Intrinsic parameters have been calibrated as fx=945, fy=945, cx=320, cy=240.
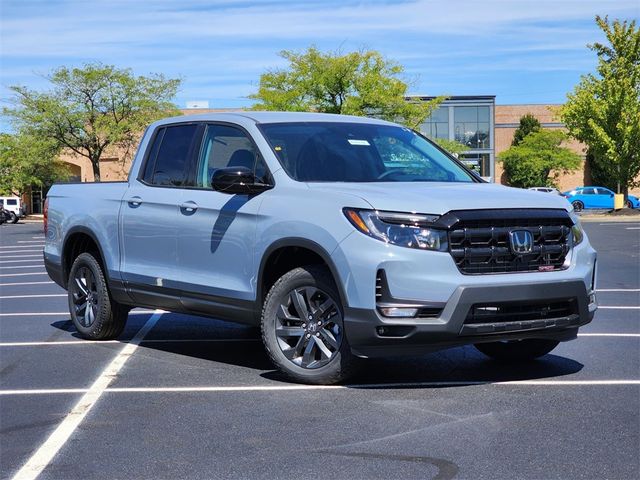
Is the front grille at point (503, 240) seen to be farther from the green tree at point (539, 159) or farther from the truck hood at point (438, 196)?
the green tree at point (539, 159)

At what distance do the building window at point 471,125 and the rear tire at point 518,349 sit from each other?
69.0m

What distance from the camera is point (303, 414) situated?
5746mm

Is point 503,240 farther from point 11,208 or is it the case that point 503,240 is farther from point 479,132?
point 479,132

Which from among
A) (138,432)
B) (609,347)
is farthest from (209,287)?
(609,347)

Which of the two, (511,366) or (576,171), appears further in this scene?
(576,171)

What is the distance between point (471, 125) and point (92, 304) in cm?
6946

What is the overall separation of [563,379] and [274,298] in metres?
2.15

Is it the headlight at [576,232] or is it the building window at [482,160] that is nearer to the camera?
the headlight at [576,232]

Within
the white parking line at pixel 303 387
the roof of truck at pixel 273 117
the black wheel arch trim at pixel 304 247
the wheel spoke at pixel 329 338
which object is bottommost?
→ the white parking line at pixel 303 387

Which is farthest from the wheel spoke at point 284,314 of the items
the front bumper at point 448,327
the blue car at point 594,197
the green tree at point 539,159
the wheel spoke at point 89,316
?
the green tree at point 539,159

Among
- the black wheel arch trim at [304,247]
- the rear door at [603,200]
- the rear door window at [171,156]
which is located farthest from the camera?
the rear door at [603,200]

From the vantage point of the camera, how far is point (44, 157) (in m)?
49.9

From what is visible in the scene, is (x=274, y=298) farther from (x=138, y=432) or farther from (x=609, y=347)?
(x=609, y=347)

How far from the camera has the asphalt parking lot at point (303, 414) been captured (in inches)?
185
